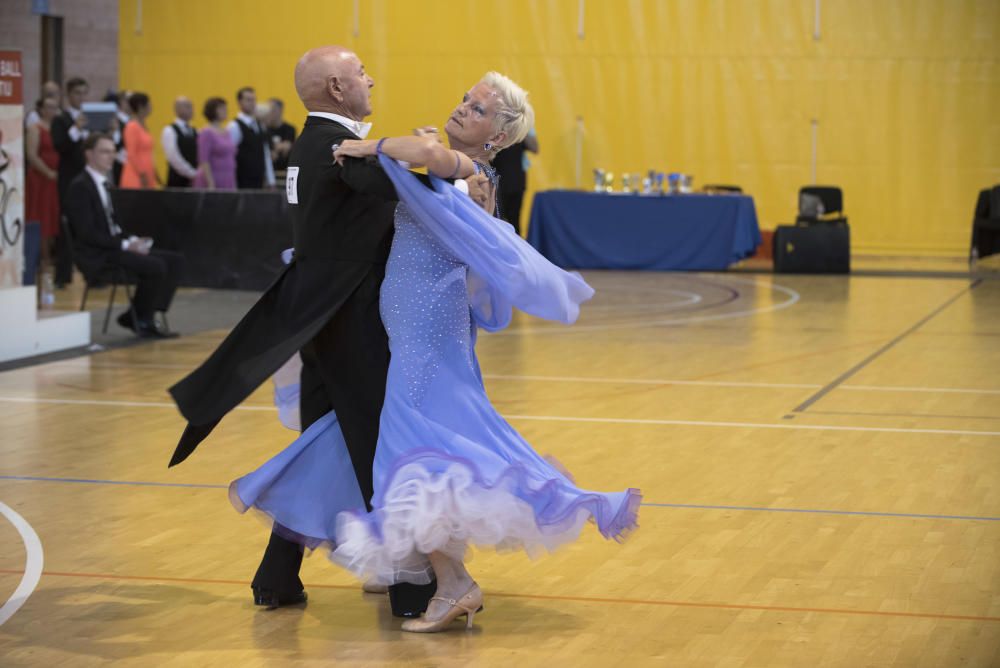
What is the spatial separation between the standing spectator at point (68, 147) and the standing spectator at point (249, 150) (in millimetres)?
1370

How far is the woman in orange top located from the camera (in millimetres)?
14070

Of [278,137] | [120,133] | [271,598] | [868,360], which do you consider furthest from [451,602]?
[120,133]

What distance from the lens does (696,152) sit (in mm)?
17969

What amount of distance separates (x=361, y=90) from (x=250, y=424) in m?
3.33

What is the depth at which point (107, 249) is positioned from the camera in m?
9.83

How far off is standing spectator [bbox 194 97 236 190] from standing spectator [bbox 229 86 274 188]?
0.72 feet

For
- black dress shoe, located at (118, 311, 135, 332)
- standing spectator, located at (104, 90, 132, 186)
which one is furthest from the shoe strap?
standing spectator, located at (104, 90, 132, 186)

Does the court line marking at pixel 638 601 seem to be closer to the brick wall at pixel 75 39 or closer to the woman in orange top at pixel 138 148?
the woman in orange top at pixel 138 148

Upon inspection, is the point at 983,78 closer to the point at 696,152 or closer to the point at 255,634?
the point at 696,152

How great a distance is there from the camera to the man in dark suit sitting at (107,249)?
9.66 m

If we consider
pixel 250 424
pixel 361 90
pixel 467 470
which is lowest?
pixel 250 424

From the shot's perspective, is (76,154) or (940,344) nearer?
(940,344)

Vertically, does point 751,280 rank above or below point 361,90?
below

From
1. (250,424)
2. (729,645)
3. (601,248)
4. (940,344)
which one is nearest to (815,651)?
(729,645)
